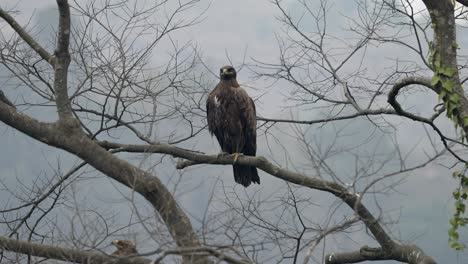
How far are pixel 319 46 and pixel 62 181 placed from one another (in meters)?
3.65

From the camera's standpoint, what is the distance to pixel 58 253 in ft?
19.1

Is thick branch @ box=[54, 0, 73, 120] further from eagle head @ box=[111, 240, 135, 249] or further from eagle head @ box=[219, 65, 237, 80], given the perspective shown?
eagle head @ box=[219, 65, 237, 80]

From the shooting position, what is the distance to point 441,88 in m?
7.14

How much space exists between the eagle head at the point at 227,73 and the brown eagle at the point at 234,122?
26 centimetres

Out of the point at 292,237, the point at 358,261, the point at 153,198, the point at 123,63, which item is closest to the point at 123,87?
the point at 123,63

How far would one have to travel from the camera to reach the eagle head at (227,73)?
9.36m

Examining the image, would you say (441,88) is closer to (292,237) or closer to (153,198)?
(292,237)

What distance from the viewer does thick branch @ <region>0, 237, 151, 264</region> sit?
535 cm

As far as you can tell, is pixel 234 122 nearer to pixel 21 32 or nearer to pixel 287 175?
pixel 287 175

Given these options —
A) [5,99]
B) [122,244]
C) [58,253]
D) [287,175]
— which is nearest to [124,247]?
[122,244]

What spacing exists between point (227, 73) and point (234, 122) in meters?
0.76

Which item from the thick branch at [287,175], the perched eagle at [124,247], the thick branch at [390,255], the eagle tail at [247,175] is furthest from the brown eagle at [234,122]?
the perched eagle at [124,247]

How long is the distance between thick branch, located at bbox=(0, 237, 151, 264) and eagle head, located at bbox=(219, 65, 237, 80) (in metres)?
3.99

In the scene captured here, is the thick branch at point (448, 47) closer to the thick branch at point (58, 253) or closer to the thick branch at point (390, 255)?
the thick branch at point (390, 255)
